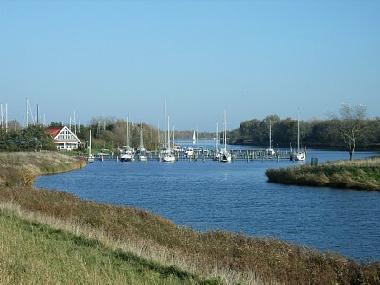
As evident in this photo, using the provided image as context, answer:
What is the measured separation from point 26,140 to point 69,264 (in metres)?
107

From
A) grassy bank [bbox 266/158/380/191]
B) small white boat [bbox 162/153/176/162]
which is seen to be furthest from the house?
grassy bank [bbox 266/158/380/191]

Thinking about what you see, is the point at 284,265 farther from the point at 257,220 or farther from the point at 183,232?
the point at 257,220

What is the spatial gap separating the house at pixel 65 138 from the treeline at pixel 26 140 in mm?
27993

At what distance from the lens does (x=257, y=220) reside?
114 feet

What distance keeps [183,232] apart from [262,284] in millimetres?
10366

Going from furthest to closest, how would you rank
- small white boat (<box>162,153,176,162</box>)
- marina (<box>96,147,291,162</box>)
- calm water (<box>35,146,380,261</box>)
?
marina (<box>96,147,291,162</box>), small white boat (<box>162,153,176,162</box>), calm water (<box>35,146,380,261</box>)

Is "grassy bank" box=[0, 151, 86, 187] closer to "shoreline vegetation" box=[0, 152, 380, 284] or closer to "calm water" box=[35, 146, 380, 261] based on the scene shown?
"calm water" box=[35, 146, 380, 261]

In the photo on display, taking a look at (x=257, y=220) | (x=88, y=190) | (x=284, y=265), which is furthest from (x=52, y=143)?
(x=284, y=265)

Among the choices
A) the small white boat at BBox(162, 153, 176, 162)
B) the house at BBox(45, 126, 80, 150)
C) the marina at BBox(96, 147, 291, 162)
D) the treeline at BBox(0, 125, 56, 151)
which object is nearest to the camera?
the treeline at BBox(0, 125, 56, 151)

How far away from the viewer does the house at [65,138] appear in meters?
148

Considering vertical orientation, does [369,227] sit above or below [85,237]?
below

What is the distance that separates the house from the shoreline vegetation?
12178 centimetres

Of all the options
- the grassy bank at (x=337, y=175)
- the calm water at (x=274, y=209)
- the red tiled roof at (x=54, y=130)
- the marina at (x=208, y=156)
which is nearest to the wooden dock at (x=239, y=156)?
the marina at (x=208, y=156)

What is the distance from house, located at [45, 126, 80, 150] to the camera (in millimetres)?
147625
